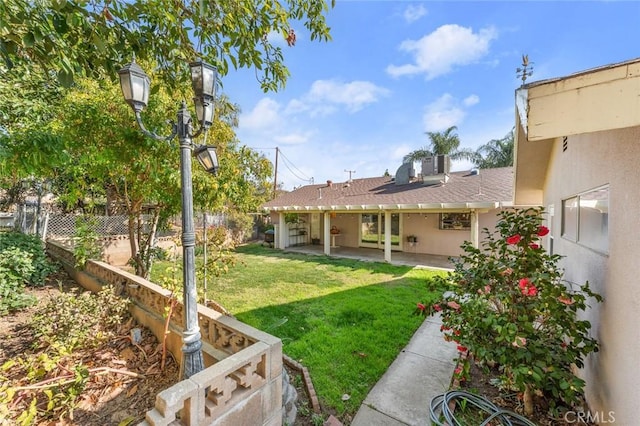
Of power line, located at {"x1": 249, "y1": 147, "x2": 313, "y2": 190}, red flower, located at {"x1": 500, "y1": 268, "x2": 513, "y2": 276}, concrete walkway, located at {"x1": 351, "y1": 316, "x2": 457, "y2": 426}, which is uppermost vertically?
power line, located at {"x1": 249, "y1": 147, "x2": 313, "y2": 190}

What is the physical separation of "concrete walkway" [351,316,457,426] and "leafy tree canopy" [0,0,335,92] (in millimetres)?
4132

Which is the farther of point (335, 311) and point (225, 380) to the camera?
point (335, 311)

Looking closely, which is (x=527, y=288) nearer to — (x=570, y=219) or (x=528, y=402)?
(x=528, y=402)

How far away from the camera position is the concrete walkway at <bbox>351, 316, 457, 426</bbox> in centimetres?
274

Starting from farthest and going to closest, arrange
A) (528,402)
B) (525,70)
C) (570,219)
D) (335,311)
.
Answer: (335,311), (525,70), (570,219), (528,402)

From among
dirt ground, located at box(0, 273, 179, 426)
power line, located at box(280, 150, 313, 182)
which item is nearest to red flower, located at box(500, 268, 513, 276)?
dirt ground, located at box(0, 273, 179, 426)

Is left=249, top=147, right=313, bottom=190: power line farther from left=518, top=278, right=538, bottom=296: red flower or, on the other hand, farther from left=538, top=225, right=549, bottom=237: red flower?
left=518, top=278, right=538, bottom=296: red flower

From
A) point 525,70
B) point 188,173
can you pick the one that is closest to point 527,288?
point 188,173

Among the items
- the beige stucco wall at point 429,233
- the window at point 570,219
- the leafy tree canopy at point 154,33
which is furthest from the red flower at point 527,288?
the beige stucco wall at point 429,233

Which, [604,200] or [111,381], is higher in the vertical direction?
[604,200]

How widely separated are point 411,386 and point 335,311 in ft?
7.95

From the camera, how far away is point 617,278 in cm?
213

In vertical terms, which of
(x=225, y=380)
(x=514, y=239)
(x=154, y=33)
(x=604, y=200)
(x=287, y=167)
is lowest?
(x=225, y=380)

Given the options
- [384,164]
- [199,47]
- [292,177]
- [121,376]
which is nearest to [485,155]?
[384,164]
